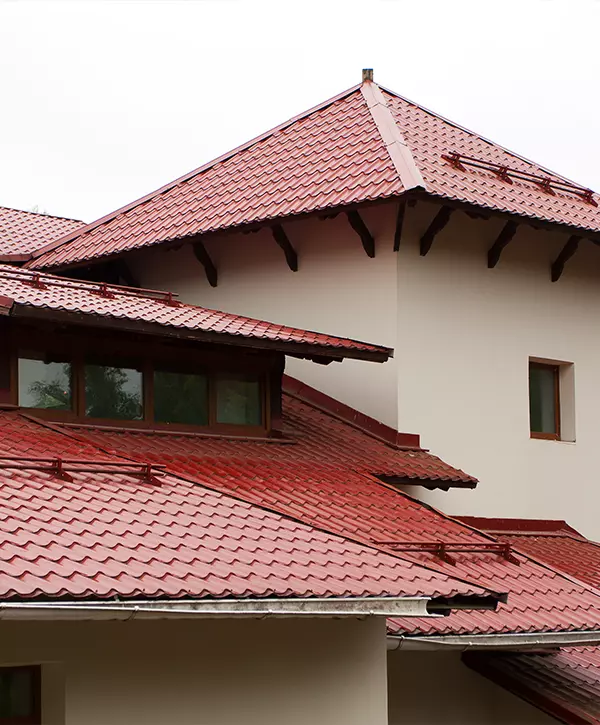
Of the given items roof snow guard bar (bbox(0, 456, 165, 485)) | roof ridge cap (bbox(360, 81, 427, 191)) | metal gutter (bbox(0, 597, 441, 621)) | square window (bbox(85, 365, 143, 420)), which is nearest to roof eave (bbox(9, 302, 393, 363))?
square window (bbox(85, 365, 143, 420))

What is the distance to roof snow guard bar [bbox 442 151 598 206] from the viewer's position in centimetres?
1886

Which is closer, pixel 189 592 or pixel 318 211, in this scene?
pixel 189 592

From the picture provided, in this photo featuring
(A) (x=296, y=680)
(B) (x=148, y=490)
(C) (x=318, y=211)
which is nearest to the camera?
(A) (x=296, y=680)

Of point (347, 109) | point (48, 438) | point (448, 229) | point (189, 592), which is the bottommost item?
point (189, 592)

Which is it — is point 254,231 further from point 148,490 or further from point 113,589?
point 113,589

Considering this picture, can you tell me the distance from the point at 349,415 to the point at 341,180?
2942 mm

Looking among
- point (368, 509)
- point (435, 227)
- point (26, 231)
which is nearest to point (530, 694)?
point (368, 509)

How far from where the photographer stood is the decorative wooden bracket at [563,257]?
63.1 ft

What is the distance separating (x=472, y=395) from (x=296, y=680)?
8.02 m

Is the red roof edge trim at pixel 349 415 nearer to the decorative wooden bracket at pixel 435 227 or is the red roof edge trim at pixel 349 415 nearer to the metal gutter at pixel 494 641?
the decorative wooden bracket at pixel 435 227

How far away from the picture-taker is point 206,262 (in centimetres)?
1938

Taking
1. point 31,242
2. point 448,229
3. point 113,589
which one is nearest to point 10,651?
point 113,589

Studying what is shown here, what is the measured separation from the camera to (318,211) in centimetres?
1742

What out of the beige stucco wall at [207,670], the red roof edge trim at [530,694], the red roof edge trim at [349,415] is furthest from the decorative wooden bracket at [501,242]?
the beige stucco wall at [207,670]
